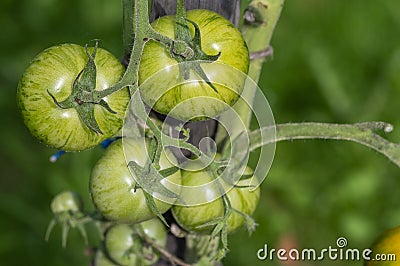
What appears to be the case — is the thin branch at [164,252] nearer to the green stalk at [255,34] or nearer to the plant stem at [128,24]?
the green stalk at [255,34]

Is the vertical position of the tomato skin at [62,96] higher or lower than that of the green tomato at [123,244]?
higher

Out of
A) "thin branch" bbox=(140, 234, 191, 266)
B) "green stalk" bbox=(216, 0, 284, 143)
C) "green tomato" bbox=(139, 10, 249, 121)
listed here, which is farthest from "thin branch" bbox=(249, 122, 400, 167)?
"thin branch" bbox=(140, 234, 191, 266)

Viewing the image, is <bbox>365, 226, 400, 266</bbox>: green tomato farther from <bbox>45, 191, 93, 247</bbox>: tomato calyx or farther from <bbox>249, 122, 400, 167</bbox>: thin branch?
<bbox>45, 191, 93, 247</bbox>: tomato calyx

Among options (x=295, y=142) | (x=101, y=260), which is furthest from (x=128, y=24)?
(x=295, y=142)

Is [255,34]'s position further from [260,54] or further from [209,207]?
[209,207]

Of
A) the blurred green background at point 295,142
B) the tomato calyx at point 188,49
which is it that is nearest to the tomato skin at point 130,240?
the tomato calyx at point 188,49
